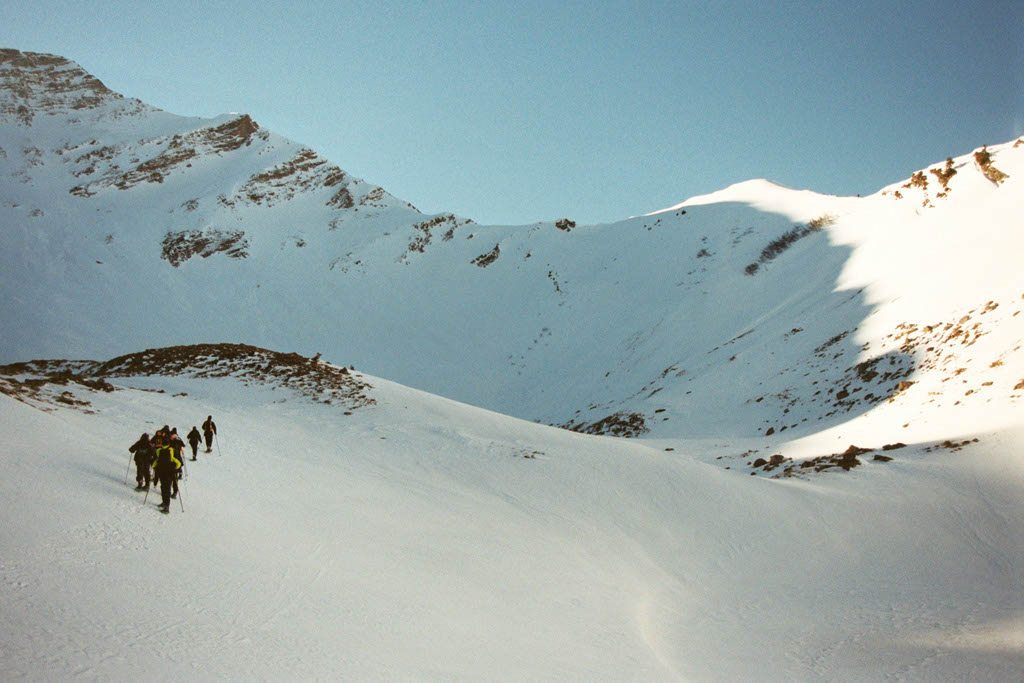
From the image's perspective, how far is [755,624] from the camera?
10.4m

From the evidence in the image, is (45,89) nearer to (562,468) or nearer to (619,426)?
(619,426)

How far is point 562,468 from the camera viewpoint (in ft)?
52.6

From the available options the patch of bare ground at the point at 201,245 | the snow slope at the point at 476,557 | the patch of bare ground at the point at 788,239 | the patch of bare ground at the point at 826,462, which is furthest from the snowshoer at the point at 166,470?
the patch of bare ground at the point at 201,245

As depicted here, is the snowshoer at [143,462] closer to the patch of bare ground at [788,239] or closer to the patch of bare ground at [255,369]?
the patch of bare ground at [255,369]

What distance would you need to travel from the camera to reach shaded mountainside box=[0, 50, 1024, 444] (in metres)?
26.9

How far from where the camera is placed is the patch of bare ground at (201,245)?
53.8m

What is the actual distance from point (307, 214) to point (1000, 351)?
61.9 m

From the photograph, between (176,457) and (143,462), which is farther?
(143,462)

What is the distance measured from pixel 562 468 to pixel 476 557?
19.4ft

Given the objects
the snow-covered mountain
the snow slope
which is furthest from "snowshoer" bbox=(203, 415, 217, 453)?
the snow-covered mountain

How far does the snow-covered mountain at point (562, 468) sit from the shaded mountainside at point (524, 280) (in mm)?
299

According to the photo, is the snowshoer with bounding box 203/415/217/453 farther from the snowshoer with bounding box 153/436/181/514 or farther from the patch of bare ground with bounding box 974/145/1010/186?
the patch of bare ground with bounding box 974/145/1010/186

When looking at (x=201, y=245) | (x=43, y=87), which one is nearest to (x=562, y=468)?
(x=201, y=245)

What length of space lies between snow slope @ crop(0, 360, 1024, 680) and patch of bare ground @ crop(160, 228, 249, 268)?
4093 cm
